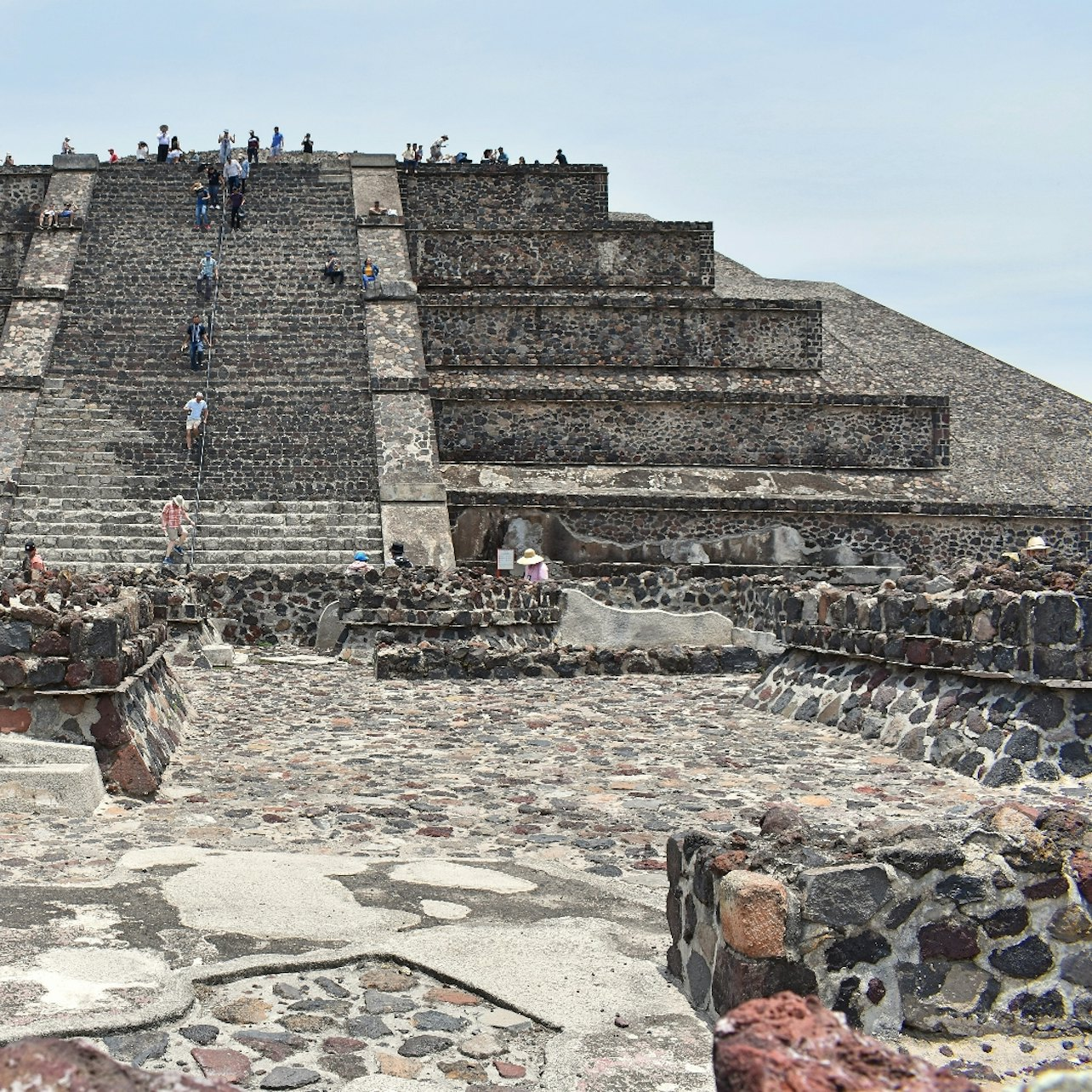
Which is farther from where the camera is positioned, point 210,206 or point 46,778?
point 210,206

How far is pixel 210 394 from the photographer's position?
2081cm

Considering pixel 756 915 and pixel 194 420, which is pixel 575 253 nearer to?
pixel 194 420

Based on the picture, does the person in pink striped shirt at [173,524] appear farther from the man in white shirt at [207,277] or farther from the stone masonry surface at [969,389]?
the stone masonry surface at [969,389]

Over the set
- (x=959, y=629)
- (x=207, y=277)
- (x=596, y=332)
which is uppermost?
(x=207, y=277)

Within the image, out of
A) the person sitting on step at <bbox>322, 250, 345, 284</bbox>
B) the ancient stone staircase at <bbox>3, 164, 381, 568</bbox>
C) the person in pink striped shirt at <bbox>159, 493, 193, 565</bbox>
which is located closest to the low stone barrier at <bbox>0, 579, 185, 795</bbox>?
the person in pink striped shirt at <bbox>159, 493, 193, 565</bbox>

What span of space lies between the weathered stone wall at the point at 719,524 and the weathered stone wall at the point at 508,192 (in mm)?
9796

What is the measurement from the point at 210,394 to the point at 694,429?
7155mm

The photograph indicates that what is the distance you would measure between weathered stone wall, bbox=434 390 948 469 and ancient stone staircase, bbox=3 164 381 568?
1879 mm

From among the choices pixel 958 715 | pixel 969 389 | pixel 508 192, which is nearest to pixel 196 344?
pixel 508 192

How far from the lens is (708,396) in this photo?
2153 centimetres

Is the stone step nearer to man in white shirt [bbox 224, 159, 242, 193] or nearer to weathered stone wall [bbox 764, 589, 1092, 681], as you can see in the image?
weathered stone wall [bbox 764, 589, 1092, 681]

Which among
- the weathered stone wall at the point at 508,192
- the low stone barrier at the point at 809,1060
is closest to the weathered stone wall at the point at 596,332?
the weathered stone wall at the point at 508,192

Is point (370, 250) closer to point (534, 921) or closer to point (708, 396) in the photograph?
point (708, 396)

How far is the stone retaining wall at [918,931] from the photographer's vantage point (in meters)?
3.08
